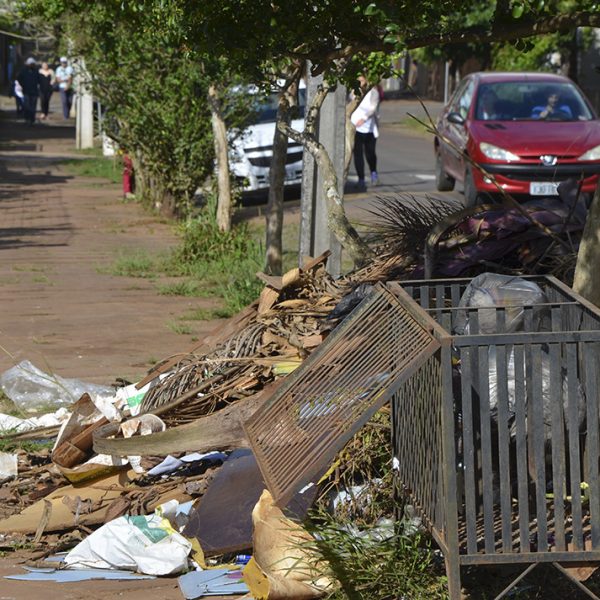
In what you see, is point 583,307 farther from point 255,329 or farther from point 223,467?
point 255,329

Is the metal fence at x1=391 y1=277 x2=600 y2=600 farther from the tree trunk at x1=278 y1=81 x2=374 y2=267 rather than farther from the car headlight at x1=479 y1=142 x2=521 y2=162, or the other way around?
the car headlight at x1=479 y1=142 x2=521 y2=162

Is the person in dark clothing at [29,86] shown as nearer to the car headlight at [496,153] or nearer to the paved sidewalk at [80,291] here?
the paved sidewalk at [80,291]

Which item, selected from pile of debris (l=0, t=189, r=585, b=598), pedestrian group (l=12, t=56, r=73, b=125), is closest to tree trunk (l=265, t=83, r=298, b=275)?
pile of debris (l=0, t=189, r=585, b=598)

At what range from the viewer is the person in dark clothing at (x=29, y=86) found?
3841 centimetres

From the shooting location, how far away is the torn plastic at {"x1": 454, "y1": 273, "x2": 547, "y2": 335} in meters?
5.10

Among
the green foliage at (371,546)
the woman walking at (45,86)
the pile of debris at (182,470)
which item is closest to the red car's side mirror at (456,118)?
the pile of debris at (182,470)

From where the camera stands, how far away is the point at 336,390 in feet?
15.1

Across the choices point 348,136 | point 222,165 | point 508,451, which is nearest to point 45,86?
point 222,165

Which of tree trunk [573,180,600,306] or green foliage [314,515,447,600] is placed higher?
tree trunk [573,180,600,306]

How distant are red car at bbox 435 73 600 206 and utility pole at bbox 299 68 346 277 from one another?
3.30 metres

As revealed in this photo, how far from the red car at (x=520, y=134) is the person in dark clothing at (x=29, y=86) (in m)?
24.0

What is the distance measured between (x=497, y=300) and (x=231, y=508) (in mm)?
1558

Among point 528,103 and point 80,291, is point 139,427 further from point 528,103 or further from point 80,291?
point 528,103

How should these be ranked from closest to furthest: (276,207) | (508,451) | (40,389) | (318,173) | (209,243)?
1. (508,451)
2. (40,389)
3. (318,173)
4. (276,207)
5. (209,243)
